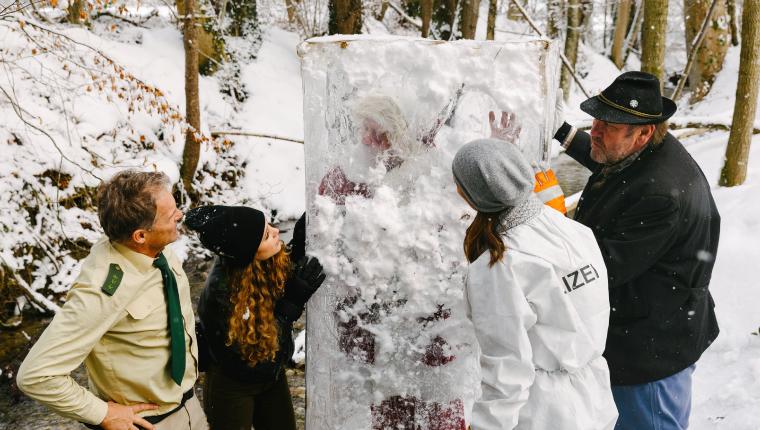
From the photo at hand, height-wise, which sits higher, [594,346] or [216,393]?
[594,346]

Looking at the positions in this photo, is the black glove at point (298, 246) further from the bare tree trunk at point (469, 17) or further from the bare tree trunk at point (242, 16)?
the bare tree trunk at point (242, 16)

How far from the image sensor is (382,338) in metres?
2.13

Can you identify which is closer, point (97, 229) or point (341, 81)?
point (341, 81)

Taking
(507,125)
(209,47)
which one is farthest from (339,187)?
(209,47)

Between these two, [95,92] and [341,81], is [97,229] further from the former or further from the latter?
[341,81]

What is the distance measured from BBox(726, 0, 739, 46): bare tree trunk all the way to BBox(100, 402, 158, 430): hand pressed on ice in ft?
44.2

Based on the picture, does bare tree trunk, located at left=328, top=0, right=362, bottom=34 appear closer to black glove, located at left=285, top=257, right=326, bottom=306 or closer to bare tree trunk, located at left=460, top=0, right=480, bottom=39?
bare tree trunk, located at left=460, top=0, right=480, bottom=39

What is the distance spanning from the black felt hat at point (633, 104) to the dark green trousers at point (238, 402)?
5.67 feet

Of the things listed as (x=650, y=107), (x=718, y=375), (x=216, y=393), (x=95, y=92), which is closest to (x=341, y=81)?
(x=650, y=107)

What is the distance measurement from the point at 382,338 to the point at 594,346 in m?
0.84

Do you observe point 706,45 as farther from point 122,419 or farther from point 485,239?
point 122,419

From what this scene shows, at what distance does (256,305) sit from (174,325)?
29 centimetres

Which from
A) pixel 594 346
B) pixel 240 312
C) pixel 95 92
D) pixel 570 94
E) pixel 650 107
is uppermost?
pixel 650 107

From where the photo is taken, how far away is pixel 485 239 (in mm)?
1565
